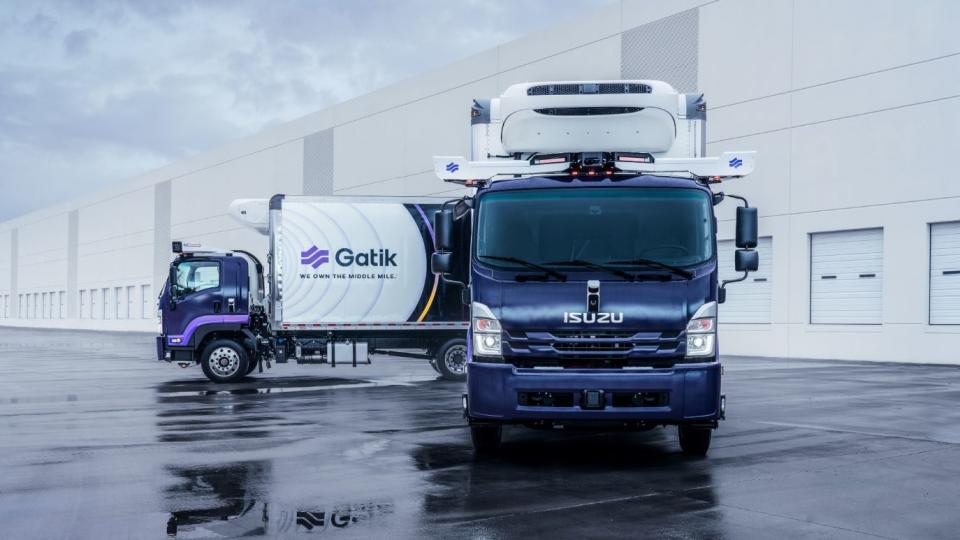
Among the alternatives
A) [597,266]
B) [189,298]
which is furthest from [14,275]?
[597,266]

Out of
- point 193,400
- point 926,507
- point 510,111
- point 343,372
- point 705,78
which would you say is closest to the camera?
point 926,507

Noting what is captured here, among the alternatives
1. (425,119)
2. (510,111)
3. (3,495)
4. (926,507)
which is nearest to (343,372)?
(510,111)

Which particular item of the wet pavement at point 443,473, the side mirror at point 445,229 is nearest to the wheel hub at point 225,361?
the wet pavement at point 443,473

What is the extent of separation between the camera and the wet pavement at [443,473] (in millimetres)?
6449

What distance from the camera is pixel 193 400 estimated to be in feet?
51.3

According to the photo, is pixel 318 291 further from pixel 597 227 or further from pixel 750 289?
pixel 750 289

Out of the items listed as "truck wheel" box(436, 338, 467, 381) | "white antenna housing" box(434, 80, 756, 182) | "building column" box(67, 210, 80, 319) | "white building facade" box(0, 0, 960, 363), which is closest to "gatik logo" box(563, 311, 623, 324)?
"white antenna housing" box(434, 80, 756, 182)

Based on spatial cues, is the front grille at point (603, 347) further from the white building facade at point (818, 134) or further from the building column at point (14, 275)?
the building column at point (14, 275)

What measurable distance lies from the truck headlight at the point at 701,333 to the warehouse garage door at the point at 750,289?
21.9m

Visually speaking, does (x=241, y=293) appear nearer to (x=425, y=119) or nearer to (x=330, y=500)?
(x=330, y=500)

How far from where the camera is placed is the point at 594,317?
8.28m

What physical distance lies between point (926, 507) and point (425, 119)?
3807 centimetres

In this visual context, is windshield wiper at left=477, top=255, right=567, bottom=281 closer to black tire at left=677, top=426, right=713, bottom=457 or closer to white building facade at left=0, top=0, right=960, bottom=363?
black tire at left=677, top=426, right=713, bottom=457

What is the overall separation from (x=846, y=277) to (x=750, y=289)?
3516 mm
